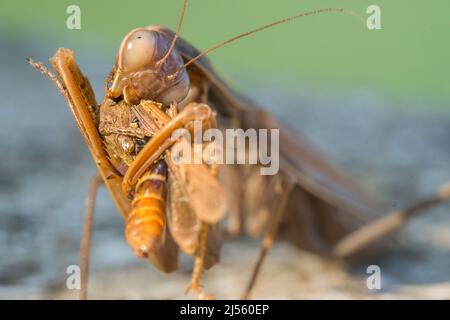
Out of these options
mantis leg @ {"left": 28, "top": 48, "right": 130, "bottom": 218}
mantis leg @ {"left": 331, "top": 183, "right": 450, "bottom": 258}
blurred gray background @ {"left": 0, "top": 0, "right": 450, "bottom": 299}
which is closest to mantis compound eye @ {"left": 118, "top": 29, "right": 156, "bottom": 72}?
mantis leg @ {"left": 28, "top": 48, "right": 130, "bottom": 218}

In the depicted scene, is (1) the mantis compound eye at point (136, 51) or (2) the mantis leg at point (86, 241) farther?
(2) the mantis leg at point (86, 241)

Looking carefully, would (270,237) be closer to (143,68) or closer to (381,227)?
(381,227)

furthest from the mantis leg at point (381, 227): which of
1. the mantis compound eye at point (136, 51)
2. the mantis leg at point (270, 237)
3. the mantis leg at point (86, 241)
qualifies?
the mantis compound eye at point (136, 51)

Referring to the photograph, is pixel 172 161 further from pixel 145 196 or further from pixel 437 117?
pixel 437 117

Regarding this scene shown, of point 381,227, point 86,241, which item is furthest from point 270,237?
point 86,241

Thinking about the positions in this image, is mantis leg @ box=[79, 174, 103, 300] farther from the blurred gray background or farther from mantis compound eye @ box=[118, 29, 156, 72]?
mantis compound eye @ box=[118, 29, 156, 72]

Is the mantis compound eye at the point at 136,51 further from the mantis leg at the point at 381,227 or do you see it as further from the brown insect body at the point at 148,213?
the mantis leg at the point at 381,227
